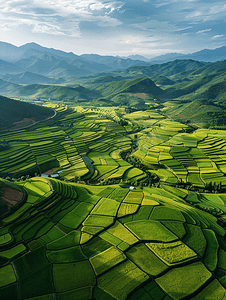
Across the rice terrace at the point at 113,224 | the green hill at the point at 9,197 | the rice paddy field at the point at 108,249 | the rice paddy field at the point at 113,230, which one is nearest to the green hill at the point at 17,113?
the rice terrace at the point at 113,224

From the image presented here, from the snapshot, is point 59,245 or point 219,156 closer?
point 59,245

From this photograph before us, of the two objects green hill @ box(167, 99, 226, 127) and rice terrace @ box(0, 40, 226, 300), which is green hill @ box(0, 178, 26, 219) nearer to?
rice terrace @ box(0, 40, 226, 300)

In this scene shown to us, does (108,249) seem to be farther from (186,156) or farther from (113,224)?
(186,156)

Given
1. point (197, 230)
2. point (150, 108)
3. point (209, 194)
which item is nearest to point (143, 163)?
point (209, 194)

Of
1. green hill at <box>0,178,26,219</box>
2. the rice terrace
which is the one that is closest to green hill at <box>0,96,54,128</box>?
the rice terrace

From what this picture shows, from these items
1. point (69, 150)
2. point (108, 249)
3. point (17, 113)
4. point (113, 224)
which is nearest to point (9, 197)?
point (113, 224)

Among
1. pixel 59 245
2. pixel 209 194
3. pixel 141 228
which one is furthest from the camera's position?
pixel 209 194

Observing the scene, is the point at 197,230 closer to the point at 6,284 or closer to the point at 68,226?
the point at 68,226
